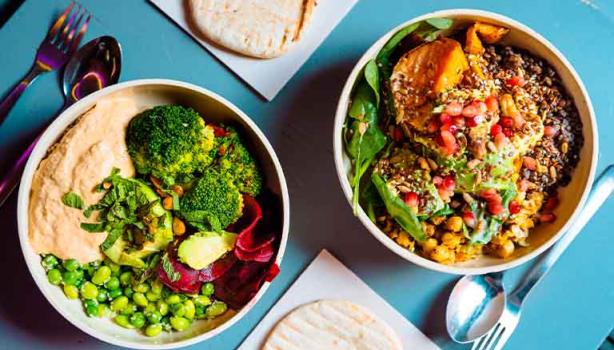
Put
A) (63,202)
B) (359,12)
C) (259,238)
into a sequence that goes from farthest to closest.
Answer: (359,12) → (259,238) → (63,202)

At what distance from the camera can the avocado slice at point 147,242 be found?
2.08 m

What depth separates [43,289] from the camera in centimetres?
207

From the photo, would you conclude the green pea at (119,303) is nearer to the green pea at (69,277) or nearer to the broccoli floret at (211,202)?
the green pea at (69,277)

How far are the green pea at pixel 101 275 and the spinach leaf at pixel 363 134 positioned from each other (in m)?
0.83

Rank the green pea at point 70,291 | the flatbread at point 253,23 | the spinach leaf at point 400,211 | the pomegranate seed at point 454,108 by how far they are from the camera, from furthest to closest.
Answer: the flatbread at point 253,23 → the green pea at point 70,291 → the spinach leaf at point 400,211 → the pomegranate seed at point 454,108

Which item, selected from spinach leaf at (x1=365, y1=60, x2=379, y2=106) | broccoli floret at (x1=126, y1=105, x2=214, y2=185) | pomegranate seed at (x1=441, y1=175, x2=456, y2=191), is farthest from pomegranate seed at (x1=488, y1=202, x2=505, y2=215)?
broccoli floret at (x1=126, y1=105, x2=214, y2=185)

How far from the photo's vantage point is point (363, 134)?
212cm

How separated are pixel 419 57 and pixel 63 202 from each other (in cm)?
117

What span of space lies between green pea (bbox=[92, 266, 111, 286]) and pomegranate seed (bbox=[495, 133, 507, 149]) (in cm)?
128

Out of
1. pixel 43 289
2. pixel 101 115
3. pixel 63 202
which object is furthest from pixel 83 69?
pixel 43 289

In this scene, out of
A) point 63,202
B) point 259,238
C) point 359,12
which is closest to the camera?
point 63,202

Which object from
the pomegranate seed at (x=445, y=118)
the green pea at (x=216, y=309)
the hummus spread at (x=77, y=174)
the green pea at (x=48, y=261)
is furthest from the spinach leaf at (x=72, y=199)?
the pomegranate seed at (x=445, y=118)

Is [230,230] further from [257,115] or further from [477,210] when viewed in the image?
[477,210]

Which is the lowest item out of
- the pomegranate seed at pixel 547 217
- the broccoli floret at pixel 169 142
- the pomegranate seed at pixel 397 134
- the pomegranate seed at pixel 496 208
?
the broccoli floret at pixel 169 142
